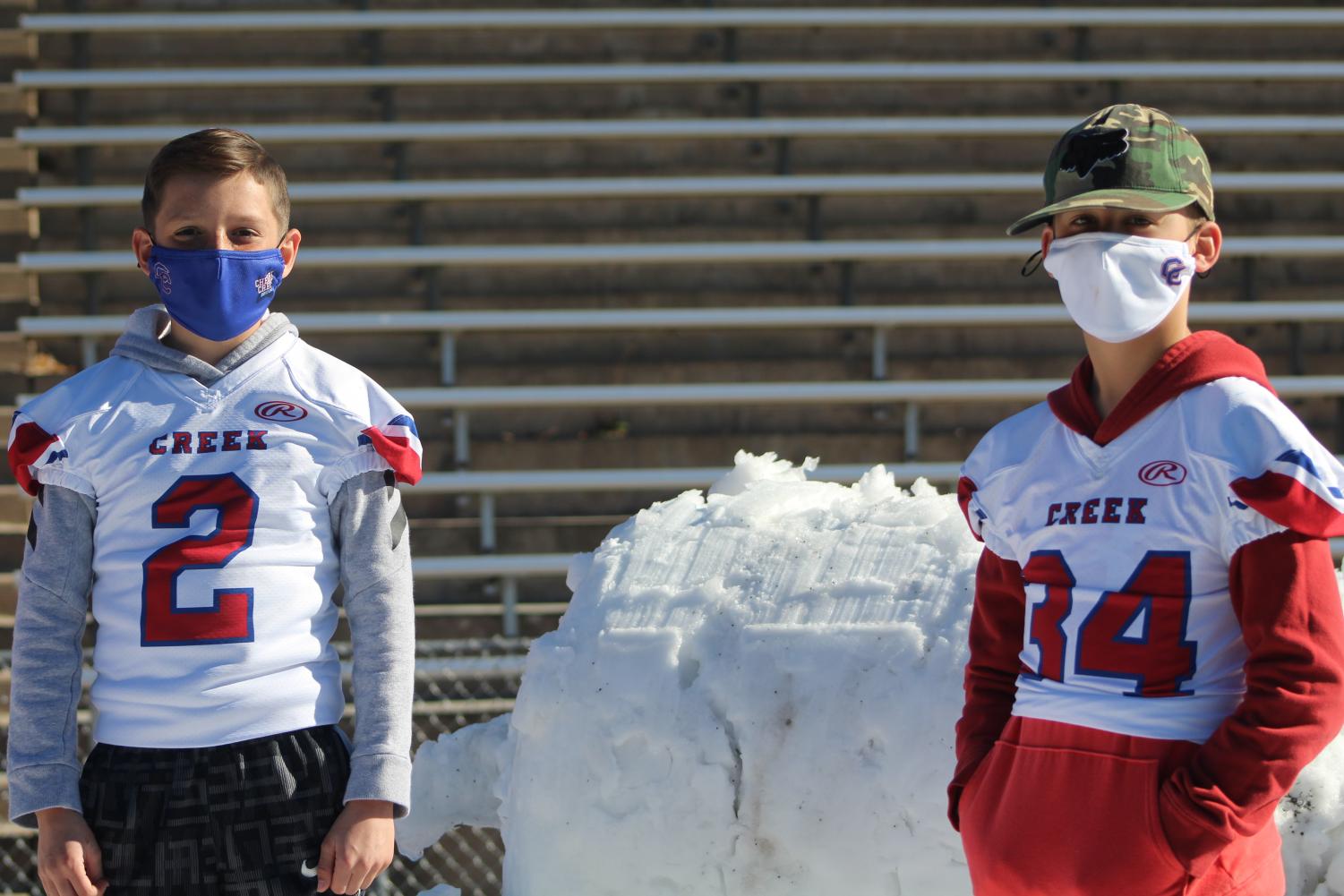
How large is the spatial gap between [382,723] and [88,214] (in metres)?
4.60

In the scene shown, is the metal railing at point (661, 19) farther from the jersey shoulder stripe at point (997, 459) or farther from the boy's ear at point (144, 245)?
the jersey shoulder stripe at point (997, 459)

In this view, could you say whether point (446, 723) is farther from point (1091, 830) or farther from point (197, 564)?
point (1091, 830)

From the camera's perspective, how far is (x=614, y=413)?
18.4 feet

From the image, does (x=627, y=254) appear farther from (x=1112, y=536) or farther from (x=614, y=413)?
(x=1112, y=536)

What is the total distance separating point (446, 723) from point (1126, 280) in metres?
4.00

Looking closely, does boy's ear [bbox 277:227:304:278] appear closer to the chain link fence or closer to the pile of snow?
the pile of snow

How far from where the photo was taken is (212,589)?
1.62 meters

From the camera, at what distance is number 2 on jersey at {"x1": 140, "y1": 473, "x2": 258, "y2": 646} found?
1611 millimetres

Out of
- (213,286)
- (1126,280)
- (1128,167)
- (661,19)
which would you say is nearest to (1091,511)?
(1126,280)

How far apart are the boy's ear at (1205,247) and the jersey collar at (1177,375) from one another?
0.08 m

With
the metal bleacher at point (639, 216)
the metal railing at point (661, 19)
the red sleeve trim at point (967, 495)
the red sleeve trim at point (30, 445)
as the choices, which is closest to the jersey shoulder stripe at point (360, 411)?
the red sleeve trim at point (30, 445)

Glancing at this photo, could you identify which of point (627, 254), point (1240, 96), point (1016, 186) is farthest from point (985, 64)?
point (627, 254)

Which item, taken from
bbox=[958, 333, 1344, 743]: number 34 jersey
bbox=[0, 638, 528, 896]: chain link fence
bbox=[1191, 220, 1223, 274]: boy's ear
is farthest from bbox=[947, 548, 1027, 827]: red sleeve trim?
bbox=[0, 638, 528, 896]: chain link fence

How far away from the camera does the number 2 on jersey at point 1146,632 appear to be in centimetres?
145
